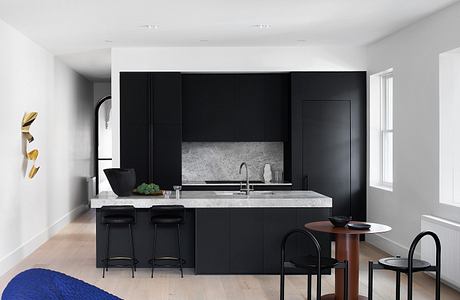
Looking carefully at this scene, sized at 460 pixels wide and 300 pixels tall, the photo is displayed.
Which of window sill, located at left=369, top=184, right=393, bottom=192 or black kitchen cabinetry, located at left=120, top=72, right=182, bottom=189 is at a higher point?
black kitchen cabinetry, located at left=120, top=72, right=182, bottom=189

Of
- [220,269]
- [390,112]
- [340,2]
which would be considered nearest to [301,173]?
[390,112]

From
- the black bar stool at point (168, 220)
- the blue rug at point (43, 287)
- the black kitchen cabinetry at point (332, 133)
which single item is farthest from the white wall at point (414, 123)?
the blue rug at point (43, 287)

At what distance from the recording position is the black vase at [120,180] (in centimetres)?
716

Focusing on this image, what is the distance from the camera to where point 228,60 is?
9.38 metres

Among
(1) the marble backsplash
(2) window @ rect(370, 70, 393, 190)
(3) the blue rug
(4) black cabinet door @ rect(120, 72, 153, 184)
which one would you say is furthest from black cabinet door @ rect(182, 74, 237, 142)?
(3) the blue rug

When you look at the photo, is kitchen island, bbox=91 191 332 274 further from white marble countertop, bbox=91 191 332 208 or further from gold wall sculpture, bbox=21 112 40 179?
gold wall sculpture, bbox=21 112 40 179

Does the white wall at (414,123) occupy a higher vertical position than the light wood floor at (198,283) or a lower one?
higher

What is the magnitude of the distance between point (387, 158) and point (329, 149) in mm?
820

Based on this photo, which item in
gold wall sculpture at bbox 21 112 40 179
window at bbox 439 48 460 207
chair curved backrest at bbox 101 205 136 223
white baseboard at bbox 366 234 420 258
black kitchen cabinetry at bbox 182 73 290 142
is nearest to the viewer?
window at bbox 439 48 460 207

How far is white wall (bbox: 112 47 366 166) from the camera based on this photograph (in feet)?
30.6

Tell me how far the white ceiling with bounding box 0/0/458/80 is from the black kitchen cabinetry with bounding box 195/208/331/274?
2.11 meters

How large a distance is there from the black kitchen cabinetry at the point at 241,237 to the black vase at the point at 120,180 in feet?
2.77

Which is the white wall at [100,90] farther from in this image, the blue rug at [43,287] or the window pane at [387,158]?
the blue rug at [43,287]

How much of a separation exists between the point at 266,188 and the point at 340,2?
362 centimetres
